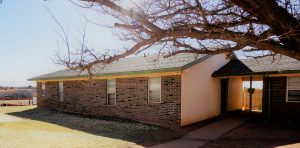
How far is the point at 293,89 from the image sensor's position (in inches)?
588

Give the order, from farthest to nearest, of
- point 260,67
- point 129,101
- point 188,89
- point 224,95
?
point 224,95
point 129,101
point 260,67
point 188,89

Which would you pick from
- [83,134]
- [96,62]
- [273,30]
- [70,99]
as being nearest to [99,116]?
[70,99]

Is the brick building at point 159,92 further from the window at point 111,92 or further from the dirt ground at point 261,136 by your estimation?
the dirt ground at point 261,136

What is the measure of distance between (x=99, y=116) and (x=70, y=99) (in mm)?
4218

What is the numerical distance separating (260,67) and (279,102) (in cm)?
209

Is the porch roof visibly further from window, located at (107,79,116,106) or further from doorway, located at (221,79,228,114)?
window, located at (107,79,116,106)

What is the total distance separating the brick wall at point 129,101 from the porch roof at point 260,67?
3825mm

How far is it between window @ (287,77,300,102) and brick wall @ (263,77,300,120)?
19 cm


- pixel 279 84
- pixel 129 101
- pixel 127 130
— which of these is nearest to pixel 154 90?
pixel 129 101

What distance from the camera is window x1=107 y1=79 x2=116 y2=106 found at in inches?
709

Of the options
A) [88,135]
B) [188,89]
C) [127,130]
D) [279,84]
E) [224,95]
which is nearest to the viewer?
[88,135]

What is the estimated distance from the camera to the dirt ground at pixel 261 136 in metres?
10.5

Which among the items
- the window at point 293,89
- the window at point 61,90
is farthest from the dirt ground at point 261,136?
the window at point 61,90

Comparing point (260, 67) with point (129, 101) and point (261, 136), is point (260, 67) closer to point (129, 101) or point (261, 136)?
point (261, 136)
